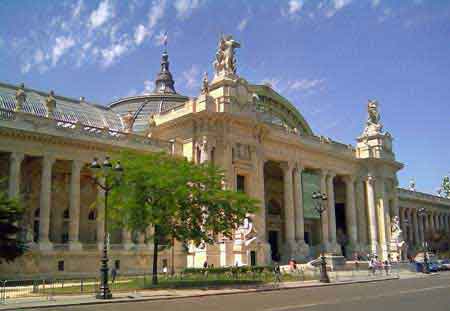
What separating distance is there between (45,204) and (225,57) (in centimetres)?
2712

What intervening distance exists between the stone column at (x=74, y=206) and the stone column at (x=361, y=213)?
46.4 metres

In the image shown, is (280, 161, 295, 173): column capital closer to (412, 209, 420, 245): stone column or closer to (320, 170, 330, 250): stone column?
(320, 170, 330, 250): stone column

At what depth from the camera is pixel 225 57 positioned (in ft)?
196

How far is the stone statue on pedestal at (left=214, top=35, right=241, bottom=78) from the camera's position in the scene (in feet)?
194

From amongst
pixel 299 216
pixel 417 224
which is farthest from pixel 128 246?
pixel 417 224

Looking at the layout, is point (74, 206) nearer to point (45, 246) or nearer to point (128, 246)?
point (45, 246)

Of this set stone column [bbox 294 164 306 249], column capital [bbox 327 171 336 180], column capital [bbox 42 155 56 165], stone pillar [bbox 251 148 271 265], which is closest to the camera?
column capital [bbox 42 155 56 165]

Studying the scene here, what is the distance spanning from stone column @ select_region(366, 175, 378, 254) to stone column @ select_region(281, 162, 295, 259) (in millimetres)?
19041

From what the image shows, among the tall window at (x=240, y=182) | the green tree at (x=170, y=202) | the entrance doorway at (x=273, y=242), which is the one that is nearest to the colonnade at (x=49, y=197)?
the green tree at (x=170, y=202)

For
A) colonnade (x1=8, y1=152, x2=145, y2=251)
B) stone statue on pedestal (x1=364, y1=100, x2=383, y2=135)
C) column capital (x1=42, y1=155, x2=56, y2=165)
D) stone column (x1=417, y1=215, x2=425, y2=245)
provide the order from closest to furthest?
1. colonnade (x1=8, y1=152, x2=145, y2=251)
2. column capital (x1=42, y1=155, x2=56, y2=165)
3. stone statue on pedestal (x1=364, y1=100, x2=383, y2=135)
4. stone column (x1=417, y1=215, x2=425, y2=245)

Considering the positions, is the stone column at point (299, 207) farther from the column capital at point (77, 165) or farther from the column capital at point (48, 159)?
the column capital at point (48, 159)

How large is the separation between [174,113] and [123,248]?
17.8 metres

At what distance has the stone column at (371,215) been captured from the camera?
77.3 meters

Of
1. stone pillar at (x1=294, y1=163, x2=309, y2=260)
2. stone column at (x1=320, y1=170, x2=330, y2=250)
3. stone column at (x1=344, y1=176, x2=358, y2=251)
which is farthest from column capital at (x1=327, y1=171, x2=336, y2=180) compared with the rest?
stone pillar at (x1=294, y1=163, x2=309, y2=260)
